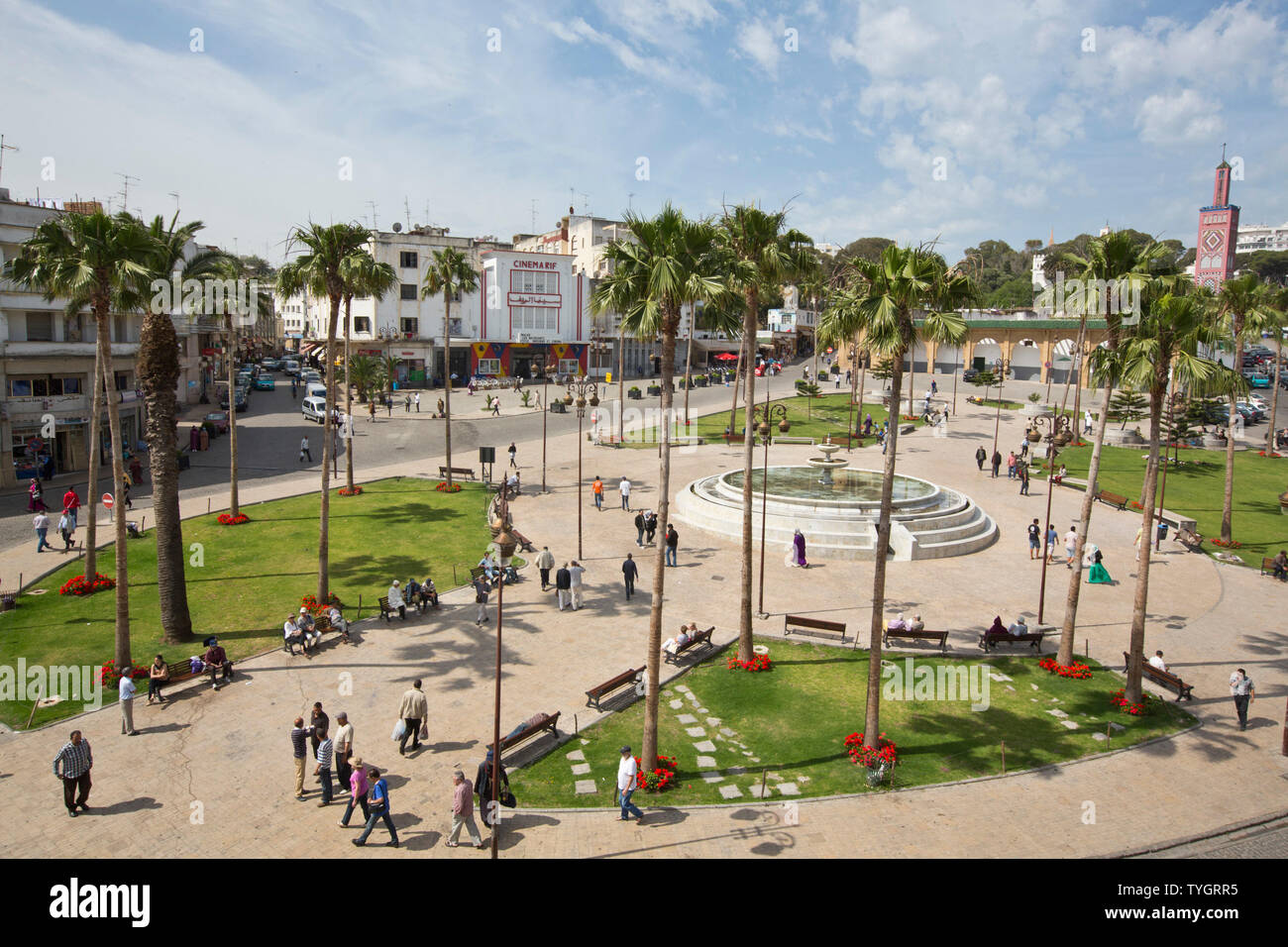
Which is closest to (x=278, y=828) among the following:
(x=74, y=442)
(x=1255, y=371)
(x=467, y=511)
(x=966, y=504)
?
(x=467, y=511)

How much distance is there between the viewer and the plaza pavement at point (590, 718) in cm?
1287

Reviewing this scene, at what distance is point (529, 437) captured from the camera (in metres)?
51.7

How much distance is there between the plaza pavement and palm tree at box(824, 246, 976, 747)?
330cm

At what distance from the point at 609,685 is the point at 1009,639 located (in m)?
11.0

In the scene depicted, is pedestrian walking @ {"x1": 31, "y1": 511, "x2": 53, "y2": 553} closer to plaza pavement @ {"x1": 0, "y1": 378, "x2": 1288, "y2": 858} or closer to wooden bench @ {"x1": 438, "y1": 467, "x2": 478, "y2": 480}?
plaza pavement @ {"x1": 0, "y1": 378, "x2": 1288, "y2": 858}

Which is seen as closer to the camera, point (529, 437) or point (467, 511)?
point (467, 511)

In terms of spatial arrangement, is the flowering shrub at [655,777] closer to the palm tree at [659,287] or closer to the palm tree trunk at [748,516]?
the palm tree at [659,287]

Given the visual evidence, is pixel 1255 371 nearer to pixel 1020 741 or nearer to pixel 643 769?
pixel 1020 741

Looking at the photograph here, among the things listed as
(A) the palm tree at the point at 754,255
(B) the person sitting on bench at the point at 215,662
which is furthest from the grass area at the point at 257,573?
(A) the palm tree at the point at 754,255

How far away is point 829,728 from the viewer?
16.9 m

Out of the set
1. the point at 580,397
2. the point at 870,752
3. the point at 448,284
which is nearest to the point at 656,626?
the point at 870,752

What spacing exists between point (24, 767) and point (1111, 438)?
5937 cm

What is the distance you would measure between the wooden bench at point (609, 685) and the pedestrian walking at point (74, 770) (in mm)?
9006

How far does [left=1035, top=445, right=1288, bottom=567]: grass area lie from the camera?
33.4 metres
